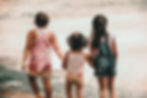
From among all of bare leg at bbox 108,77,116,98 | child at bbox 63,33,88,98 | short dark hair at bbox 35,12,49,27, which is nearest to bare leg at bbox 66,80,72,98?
child at bbox 63,33,88,98

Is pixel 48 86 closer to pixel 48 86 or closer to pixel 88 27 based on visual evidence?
pixel 48 86

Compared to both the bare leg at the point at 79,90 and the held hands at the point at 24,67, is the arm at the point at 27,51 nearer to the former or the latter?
the held hands at the point at 24,67

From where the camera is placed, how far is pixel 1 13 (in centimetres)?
365

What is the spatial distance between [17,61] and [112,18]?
2.98 ft

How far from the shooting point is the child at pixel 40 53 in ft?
11.3

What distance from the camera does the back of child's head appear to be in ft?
11.1

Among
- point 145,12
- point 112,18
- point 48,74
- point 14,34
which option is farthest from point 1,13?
point 145,12

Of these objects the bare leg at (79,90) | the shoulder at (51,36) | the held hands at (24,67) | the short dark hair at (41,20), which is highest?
the short dark hair at (41,20)

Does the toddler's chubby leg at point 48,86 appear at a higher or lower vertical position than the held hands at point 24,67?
lower

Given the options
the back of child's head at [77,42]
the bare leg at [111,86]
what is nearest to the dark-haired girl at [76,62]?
the back of child's head at [77,42]

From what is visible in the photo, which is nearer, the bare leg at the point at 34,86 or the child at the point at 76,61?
the child at the point at 76,61

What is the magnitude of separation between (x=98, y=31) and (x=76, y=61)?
32cm

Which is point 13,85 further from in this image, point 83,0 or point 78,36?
point 83,0

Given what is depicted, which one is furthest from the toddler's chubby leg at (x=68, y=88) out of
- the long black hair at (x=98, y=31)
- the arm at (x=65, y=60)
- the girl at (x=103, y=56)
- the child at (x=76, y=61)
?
the long black hair at (x=98, y=31)
